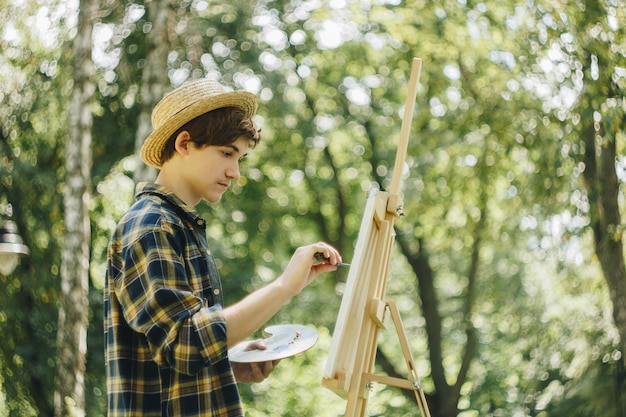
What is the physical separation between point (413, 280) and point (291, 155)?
2.10 m

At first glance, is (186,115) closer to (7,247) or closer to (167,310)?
(167,310)

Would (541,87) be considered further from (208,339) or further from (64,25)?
(208,339)

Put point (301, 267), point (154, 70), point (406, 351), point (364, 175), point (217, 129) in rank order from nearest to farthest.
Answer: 1. point (301, 267)
2. point (217, 129)
3. point (406, 351)
4. point (154, 70)
5. point (364, 175)

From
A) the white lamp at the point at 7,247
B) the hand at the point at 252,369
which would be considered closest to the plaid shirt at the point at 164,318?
the hand at the point at 252,369

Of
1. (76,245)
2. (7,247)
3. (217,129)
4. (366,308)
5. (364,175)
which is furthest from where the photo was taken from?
(364,175)

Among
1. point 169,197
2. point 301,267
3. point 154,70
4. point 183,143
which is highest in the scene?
point 154,70

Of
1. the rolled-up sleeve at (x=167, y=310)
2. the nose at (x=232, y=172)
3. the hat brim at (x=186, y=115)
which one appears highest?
the hat brim at (x=186, y=115)

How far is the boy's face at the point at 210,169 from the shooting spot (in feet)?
5.00

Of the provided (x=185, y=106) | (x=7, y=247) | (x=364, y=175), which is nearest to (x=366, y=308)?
(x=185, y=106)

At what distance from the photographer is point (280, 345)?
1.72m

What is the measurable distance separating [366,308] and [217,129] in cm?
66

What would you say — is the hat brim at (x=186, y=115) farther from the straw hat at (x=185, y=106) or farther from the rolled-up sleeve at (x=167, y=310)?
the rolled-up sleeve at (x=167, y=310)

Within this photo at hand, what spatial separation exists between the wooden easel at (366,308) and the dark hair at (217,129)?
413 mm

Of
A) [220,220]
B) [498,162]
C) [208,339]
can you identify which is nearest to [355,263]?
[208,339]
